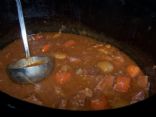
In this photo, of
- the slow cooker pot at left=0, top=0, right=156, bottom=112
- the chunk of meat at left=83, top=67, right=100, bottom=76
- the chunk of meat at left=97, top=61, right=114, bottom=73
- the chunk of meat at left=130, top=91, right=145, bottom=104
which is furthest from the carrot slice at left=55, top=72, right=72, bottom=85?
the slow cooker pot at left=0, top=0, right=156, bottom=112

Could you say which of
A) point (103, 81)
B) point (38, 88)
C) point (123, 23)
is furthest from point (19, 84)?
point (123, 23)

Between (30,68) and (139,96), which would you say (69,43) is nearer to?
(30,68)

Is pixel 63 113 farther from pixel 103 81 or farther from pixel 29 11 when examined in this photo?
pixel 29 11

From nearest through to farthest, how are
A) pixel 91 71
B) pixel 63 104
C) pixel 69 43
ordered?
1. pixel 63 104
2. pixel 91 71
3. pixel 69 43

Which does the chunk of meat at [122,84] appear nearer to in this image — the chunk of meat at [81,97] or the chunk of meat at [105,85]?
the chunk of meat at [105,85]

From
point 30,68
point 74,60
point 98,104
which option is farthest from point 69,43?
point 98,104

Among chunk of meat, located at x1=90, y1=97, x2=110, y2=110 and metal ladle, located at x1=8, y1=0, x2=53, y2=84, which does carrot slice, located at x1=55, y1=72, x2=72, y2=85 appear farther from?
chunk of meat, located at x1=90, y1=97, x2=110, y2=110
